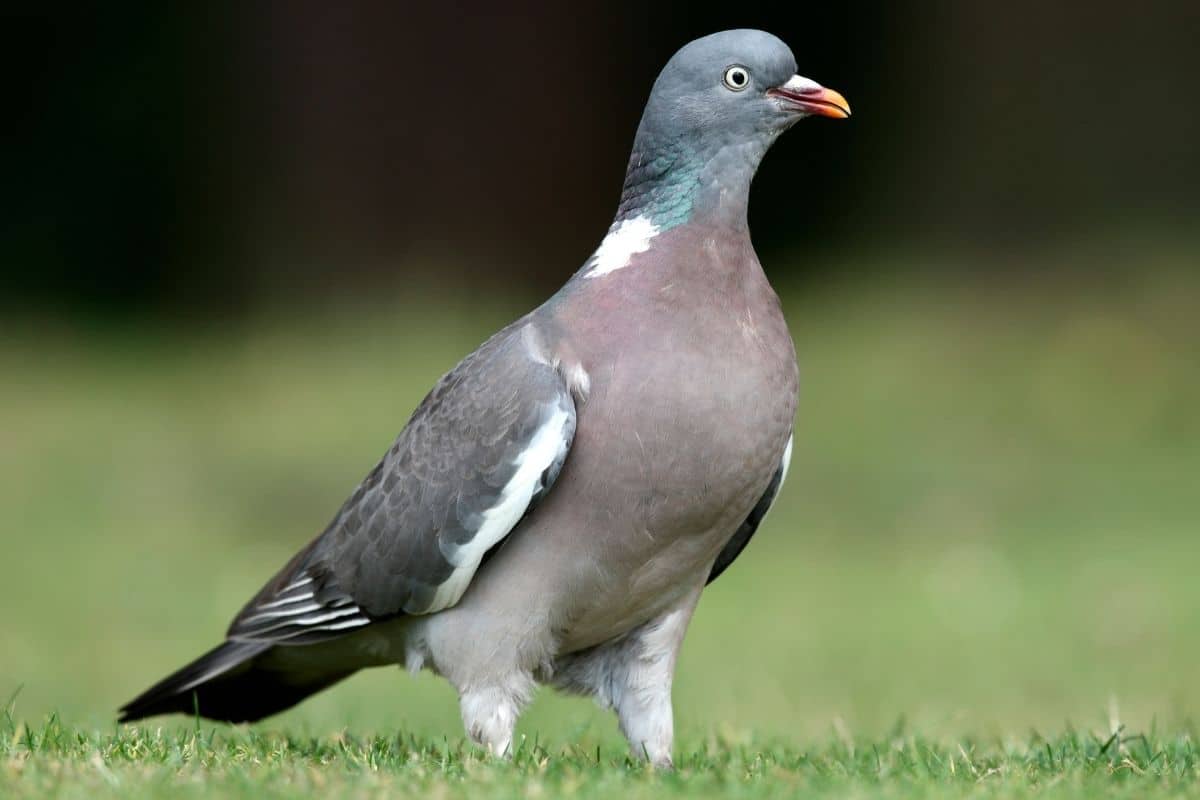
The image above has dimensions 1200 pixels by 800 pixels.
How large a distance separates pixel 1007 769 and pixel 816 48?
12.8 meters

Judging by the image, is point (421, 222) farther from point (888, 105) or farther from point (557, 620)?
point (557, 620)

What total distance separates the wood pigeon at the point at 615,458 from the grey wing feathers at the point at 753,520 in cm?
1

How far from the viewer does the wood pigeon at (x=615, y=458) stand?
494 cm

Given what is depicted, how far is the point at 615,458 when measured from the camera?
493 centimetres

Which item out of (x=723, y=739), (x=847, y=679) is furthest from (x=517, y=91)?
(x=723, y=739)

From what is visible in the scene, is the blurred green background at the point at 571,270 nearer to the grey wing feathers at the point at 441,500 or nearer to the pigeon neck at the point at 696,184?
the grey wing feathers at the point at 441,500

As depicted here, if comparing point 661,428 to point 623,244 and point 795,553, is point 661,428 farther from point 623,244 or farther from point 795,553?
point 795,553

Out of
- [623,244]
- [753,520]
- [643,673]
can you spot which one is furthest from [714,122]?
[643,673]

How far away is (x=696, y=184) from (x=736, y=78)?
0.32 m

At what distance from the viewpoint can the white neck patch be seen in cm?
518

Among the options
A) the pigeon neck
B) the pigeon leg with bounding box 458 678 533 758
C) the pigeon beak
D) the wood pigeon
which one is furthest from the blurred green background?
the pigeon beak

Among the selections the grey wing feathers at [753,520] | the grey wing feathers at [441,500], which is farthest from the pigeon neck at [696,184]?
the grey wing feathers at [753,520]

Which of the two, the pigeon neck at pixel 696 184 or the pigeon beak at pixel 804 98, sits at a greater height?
the pigeon beak at pixel 804 98

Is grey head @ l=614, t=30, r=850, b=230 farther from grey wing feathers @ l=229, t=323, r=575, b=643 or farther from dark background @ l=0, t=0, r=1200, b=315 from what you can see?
dark background @ l=0, t=0, r=1200, b=315
